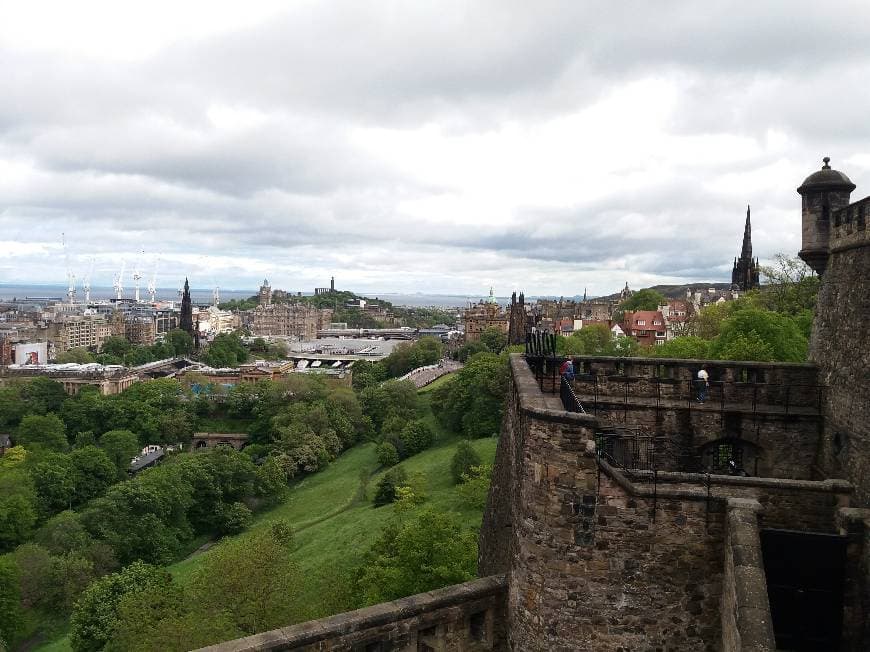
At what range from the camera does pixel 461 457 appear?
137 ft

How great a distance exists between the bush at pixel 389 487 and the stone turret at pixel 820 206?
112ft

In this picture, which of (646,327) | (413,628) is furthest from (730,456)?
(646,327)

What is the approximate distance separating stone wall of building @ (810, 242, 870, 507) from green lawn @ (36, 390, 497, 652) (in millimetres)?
18834

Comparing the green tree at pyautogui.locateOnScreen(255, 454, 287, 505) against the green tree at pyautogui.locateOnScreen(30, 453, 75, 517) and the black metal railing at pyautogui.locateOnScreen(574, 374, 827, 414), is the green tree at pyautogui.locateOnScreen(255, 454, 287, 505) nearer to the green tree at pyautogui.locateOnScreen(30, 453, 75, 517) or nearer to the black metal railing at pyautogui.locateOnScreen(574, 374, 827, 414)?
A: the green tree at pyautogui.locateOnScreen(30, 453, 75, 517)

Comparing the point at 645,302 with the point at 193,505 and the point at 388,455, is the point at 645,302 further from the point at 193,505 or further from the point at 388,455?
the point at 193,505

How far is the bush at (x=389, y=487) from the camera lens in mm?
43984

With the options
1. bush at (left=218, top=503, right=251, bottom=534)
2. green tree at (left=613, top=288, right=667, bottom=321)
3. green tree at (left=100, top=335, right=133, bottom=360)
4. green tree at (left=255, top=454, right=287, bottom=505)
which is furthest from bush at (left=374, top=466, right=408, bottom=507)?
green tree at (left=100, top=335, right=133, bottom=360)

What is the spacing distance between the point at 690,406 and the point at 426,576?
11.0 meters

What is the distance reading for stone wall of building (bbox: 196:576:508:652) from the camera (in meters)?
8.24

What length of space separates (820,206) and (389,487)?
118 ft

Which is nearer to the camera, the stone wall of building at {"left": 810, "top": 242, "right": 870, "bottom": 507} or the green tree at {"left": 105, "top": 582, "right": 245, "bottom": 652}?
the stone wall of building at {"left": 810, "top": 242, "right": 870, "bottom": 507}

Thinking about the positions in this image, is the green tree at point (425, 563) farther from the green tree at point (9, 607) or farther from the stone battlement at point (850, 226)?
the green tree at point (9, 607)

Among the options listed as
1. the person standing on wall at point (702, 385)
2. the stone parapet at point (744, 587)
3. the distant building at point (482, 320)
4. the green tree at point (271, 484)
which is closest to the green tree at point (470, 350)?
the distant building at point (482, 320)

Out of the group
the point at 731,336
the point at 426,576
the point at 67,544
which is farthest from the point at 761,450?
the point at 67,544
